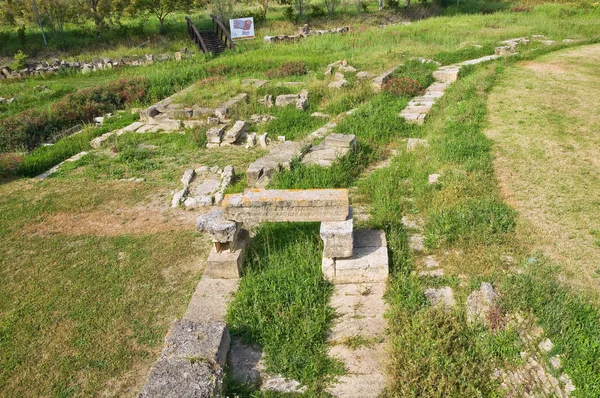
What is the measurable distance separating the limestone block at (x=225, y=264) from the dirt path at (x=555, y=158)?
4147 millimetres

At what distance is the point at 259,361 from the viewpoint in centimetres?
468

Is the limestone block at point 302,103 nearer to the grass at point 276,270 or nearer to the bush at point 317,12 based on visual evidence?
the grass at point 276,270

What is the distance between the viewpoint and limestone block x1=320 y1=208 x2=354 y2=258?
18.6 ft

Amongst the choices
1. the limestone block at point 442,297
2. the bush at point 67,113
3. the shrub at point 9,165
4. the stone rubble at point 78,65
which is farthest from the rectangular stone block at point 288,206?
the stone rubble at point 78,65

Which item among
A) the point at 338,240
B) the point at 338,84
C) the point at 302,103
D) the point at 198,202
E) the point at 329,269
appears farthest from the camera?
the point at 338,84

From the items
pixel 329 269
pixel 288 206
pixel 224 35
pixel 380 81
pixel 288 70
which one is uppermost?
pixel 224 35

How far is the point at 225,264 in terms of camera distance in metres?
6.00

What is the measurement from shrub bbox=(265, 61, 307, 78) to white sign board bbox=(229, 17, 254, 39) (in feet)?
27.6

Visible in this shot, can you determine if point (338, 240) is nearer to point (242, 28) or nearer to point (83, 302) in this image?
point (83, 302)

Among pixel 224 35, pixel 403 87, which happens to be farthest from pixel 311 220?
pixel 224 35

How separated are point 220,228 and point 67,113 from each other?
37.3 ft

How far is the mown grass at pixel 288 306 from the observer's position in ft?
14.8

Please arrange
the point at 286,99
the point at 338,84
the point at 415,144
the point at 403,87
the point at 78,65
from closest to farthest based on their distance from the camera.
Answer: the point at 415,144 < the point at 403,87 < the point at 286,99 < the point at 338,84 < the point at 78,65

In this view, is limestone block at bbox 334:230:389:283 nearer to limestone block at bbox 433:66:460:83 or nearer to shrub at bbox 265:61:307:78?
limestone block at bbox 433:66:460:83
